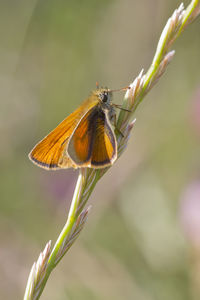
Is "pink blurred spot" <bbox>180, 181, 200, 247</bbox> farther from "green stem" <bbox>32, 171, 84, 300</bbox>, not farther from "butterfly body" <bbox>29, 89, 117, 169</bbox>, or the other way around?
"green stem" <bbox>32, 171, 84, 300</bbox>

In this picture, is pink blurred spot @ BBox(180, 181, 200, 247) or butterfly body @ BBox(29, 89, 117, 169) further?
pink blurred spot @ BBox(180, 181, 200, 247)

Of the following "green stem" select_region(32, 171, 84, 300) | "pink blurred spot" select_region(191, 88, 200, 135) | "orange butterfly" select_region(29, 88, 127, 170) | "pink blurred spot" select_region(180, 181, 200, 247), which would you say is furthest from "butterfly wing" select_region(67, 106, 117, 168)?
"pink blurred spot" select_region(191, 88, 200, 135)

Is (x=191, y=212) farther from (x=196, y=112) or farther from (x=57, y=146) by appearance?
(x=57, y=146)

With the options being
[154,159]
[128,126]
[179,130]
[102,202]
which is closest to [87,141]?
[128,126]

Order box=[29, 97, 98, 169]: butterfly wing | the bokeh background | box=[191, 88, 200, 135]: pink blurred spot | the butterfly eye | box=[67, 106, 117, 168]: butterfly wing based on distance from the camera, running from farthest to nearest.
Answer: box=[191, 88, 200, 135]: pink blurred spot
the bokeh background
the butterfly eye
box=[29, 97, 98, 169]: butterfly wing
box=[67, 106, 117, 168]: butterfly wing

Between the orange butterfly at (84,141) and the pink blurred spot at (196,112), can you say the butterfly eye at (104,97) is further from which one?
the pink blurred spot at (196,112)

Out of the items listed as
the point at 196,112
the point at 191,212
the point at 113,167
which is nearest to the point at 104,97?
the point at 191,212

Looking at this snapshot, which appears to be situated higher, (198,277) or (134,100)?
(134,100)

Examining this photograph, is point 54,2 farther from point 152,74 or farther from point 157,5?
point 152,74
